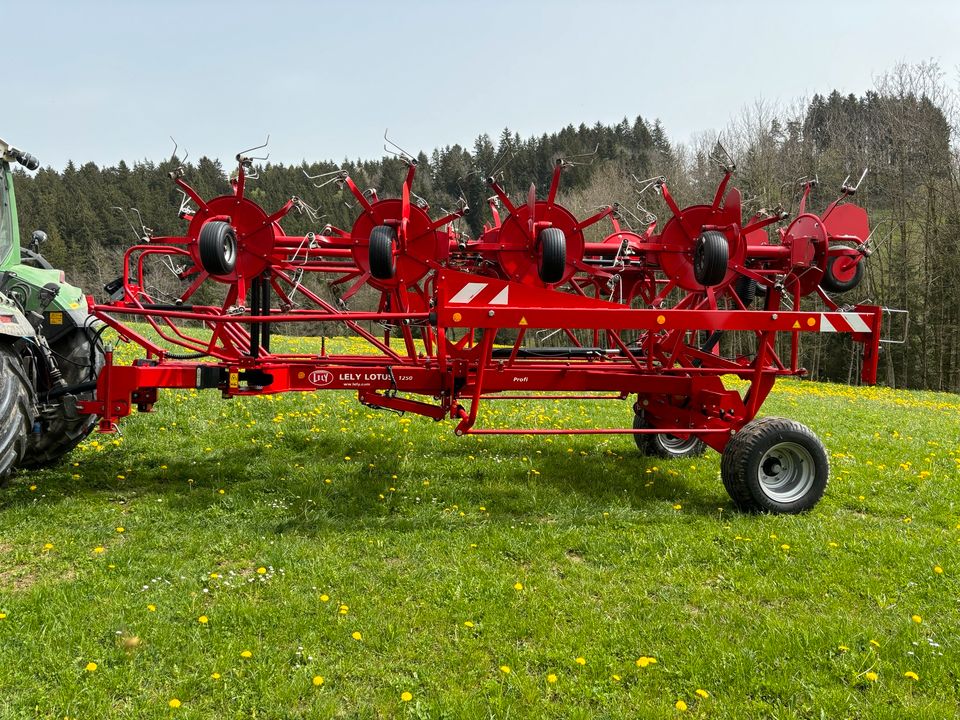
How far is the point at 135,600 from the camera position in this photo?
134 inches

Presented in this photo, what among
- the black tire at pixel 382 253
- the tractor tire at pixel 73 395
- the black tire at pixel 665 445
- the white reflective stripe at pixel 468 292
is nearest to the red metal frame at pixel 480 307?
the white reflective stripe at pixel 468 292

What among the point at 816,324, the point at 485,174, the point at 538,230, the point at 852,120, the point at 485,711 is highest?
the point at 852,120

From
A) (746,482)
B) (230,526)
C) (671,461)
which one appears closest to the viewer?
(230,526)

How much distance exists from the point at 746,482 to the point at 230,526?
12.7 ft

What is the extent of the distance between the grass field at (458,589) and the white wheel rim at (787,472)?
1.09 feet

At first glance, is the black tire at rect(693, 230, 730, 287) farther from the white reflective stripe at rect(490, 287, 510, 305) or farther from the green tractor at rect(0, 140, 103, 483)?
the green tractor at rect(0, 140, 103, 483)

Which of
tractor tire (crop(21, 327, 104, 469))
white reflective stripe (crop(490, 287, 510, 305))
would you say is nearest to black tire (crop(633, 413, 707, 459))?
white reflective stripe (crop(490, 287, 510, 305))

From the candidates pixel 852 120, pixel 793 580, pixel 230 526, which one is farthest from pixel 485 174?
pixel 852 120

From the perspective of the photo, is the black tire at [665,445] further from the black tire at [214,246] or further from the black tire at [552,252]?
the black tire at [214,246]

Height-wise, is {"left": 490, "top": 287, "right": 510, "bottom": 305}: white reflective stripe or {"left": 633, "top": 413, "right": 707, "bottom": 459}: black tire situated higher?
{"left": 490, "top": 287, "right": 510, "bottom": 305}: white reflective stripe

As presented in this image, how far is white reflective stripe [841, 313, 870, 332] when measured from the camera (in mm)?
5098

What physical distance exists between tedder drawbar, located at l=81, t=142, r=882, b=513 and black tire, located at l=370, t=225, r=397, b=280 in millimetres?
Answer: 10

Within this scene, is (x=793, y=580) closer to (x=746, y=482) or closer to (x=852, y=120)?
(x=746, y=482)

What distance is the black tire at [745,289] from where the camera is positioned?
5.98 m
